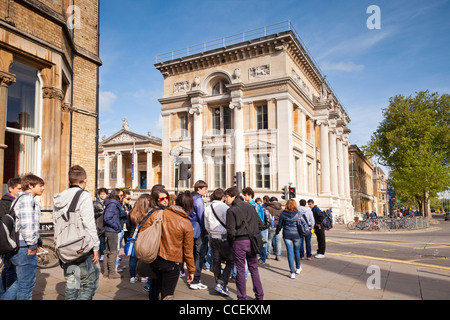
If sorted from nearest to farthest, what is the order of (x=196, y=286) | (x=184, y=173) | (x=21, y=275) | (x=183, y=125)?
(x=21, y=275)
(x=196, y=286)
(x=184, y=173)
(x=183, y=125)

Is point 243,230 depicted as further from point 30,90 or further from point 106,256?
point 30,90

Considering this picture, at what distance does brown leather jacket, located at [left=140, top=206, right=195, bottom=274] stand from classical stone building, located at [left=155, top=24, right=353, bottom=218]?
22.7 metres

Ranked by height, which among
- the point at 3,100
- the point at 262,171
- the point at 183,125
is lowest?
the point at 262,171

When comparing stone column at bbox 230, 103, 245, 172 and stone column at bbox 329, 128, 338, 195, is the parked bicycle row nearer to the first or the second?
stone column at bbox 230, 103, 245, 172

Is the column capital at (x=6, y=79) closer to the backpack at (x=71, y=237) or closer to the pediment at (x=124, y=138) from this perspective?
the backpack at (x=71, y=237)

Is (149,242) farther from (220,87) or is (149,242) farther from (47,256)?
(220,87)

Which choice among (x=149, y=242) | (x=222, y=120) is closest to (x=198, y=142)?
(x=222, y=120)

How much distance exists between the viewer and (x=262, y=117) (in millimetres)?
28875


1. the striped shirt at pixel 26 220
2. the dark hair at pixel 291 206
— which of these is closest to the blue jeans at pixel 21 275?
the striped shirt at pixel 26 220

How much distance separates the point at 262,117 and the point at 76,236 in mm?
25968

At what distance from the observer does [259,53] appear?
94.3ft

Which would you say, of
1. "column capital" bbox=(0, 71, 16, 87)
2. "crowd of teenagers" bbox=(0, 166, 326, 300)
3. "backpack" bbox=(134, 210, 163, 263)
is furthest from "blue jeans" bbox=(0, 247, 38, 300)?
"column capital" bbox=(0, 71, 16, 87)
